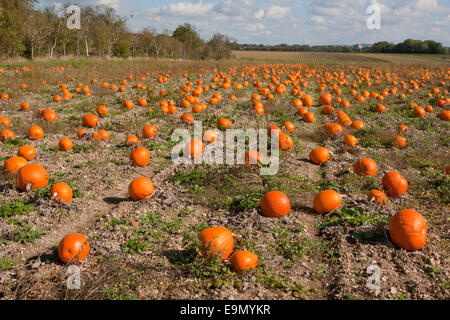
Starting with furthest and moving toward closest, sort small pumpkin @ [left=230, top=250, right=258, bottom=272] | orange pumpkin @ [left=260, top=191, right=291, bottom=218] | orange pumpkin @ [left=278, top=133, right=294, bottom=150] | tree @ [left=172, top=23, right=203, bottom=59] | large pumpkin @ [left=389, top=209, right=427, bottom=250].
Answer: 1. tree @ [left=172, top=23, right=203, bottom=59]
2. orange pumpkin @ [left=278, top=133, right=294, bottom=150]
3. orange pumpkin @ [left=260, top=191, right=291, bottom=218]
4. large pumpkin @ [left=389, top=209, right=427, bottom=250]
5. small pumpkin @ [left=230, top=250, right=258, bottom=272]

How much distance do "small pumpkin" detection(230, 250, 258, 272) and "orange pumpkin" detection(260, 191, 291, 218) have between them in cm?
133

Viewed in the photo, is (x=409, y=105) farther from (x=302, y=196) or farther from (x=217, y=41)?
(x=217, y=41)

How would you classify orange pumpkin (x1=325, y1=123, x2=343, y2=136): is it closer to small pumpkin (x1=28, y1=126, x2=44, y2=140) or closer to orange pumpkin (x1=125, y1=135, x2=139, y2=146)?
orange pumpkin (x1=125, y1=135, x2=139, y2=146)

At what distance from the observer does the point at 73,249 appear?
15.3 feet

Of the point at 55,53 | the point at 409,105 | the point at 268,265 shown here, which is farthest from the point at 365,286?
the point at 55,53

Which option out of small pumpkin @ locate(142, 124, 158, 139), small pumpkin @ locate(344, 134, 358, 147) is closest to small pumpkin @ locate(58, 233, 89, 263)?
small pumpkin @ locate(142, 124, 158, 139)

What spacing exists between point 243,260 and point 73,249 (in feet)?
7.61

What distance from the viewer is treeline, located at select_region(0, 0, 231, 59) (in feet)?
110

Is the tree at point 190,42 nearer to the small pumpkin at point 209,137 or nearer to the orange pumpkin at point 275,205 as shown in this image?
the small pumpkin at point 209,137

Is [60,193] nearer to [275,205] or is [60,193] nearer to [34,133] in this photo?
[275,205]

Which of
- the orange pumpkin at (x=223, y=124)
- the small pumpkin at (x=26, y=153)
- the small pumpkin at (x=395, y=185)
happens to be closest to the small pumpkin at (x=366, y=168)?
the small pumpkin at (x=395, y=185)

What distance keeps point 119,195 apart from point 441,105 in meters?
15.7

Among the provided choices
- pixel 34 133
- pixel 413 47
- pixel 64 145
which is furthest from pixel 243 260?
pixel 413 47

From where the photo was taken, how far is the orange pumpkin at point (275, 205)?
591 cm
